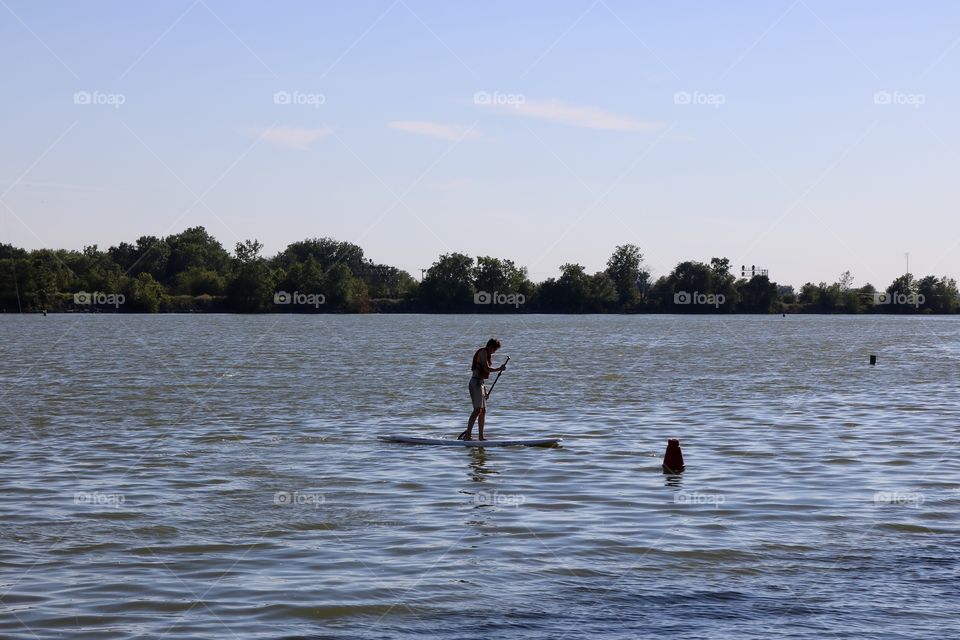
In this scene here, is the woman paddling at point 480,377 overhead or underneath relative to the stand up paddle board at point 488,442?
overhead

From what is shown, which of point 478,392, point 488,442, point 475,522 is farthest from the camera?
point 478,392

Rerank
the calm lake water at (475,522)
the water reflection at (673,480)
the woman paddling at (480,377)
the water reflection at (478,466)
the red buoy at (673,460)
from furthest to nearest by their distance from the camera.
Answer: the woman paddling at (480,377) < the red buoy at (673,460) < the water reflection at (478,466) < the water reflection at (673,480) < the calm lake water at (475,522)

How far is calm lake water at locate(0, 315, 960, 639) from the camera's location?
10.8m

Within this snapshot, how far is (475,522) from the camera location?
49.8ft

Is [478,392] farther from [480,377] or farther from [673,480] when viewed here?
[673,480]

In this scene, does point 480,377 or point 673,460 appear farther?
point 480,377

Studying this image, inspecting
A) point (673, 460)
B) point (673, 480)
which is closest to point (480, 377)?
point (673, 460)

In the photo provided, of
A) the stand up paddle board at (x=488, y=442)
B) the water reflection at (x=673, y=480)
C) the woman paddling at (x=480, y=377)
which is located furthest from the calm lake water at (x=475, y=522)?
the woman paddling at (x=480, y=377)

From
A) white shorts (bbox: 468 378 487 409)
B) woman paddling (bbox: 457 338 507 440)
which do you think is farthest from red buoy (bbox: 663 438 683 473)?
white shorts (bbox: 468 378 487 409)

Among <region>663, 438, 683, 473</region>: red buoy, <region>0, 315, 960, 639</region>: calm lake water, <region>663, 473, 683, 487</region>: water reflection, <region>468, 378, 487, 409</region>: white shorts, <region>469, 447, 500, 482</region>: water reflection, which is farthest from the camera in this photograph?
<region>468, 378, 487, 409</region>: white shorts

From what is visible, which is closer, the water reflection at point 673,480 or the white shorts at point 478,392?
the water reflection at point 673,480

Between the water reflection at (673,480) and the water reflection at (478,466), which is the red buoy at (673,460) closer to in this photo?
the water reflection at (673,480)

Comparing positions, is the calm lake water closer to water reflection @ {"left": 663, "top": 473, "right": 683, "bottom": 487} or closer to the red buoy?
water reflection @ {"left": 663, "top": 473, "right": 683, "bottom": 487}

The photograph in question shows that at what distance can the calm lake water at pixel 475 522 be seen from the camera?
10.8 m
